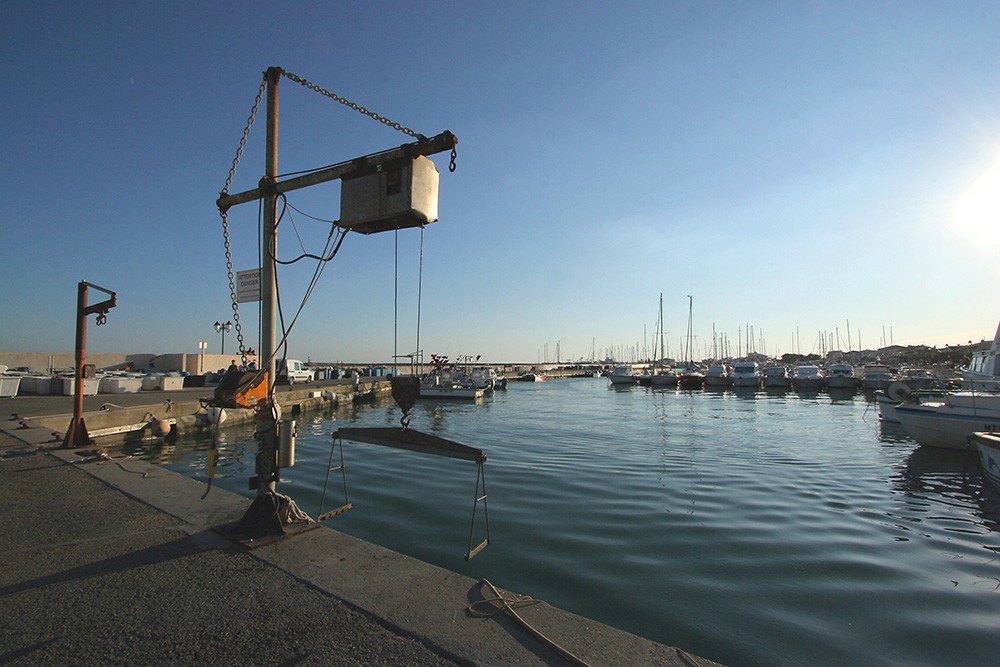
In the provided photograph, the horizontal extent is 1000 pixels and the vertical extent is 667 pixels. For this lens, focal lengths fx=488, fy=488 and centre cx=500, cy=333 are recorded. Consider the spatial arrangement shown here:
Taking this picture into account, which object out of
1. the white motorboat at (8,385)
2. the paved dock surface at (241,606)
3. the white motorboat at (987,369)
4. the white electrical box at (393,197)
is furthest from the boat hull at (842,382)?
the white motorboat at (8,385)

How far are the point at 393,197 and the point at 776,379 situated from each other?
6426 cm

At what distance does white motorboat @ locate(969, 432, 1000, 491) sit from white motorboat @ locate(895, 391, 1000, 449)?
3313mm

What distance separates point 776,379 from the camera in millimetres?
58812

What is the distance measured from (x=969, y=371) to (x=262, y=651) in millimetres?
27777

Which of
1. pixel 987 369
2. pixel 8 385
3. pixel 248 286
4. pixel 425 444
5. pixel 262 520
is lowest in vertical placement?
pixel 262 520

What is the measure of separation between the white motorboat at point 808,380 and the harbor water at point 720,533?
43.9 metres

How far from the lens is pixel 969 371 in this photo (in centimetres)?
2072

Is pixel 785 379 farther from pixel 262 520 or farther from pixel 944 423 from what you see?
pixel 262 520

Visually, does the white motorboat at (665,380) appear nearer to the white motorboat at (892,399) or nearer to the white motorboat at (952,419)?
the white motorboat at (892,399)

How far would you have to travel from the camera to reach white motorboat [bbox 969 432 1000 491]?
11117 millimetres

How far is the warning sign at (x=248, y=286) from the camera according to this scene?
18.5 ft

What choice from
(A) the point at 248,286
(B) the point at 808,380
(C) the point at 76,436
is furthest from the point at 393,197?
(B) the point at 808,380

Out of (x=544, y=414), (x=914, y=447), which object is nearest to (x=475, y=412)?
(x=544, y=414)

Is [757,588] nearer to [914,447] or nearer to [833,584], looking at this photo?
[833,584]
